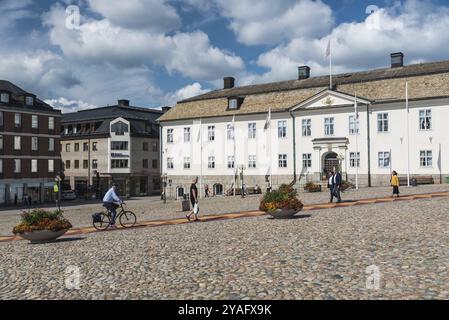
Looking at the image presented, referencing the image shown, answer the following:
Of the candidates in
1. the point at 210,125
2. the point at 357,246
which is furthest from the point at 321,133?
the point at 357,246

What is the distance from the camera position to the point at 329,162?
1879 inches

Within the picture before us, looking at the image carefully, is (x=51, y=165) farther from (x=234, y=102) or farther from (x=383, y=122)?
(x=383, y=122)

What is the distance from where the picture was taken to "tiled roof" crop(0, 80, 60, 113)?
58.8m

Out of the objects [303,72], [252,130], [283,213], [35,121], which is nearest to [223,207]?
[283,213]

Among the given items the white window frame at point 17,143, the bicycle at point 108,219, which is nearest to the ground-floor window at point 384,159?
the bicycle at point 108,219

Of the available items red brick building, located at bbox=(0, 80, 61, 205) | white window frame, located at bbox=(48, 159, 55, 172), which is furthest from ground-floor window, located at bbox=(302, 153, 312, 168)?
white window frame, located at bbox=(48, 159, 55, 172)

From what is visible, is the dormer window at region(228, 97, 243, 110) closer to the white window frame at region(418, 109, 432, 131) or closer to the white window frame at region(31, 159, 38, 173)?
the white window frame at region(418, 109, 432, 131)

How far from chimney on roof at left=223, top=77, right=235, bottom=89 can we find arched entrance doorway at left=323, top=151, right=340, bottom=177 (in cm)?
1933

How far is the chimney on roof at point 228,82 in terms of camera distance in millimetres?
62406

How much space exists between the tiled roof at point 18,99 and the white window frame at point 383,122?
40.4 meters

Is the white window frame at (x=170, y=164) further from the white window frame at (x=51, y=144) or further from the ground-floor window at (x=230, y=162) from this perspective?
the white window frame at (x=51, y=144)
